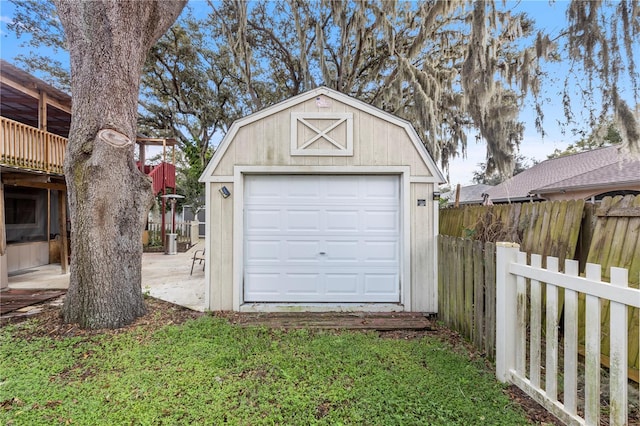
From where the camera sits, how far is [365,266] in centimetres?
487

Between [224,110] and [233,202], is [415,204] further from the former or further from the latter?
[224,110]

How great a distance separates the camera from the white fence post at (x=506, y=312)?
2.71m

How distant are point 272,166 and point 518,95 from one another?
818cm

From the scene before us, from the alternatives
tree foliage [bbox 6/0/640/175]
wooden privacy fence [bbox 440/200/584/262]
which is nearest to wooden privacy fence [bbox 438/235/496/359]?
wooden privacy fence [bbox 440/200/584/262]

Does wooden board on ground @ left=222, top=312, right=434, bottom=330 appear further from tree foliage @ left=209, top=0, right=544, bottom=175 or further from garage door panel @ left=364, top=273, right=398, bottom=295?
tree foliage @ left=209, top=0, right=544, bottom=175

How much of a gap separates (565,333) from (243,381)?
2602 mm

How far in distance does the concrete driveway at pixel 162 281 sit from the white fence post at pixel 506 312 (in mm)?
4005

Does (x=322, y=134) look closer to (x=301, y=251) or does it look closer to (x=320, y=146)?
(x=320, y=146)

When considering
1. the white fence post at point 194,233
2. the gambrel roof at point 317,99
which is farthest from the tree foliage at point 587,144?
the white fence post at point 194,233

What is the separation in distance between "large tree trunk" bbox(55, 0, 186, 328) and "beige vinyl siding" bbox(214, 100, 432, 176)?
132 cm

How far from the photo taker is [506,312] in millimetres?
2723

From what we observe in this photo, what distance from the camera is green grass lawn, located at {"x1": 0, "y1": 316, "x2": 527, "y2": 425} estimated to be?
7.54 feet

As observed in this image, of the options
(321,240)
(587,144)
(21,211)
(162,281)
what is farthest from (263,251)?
(587,144)

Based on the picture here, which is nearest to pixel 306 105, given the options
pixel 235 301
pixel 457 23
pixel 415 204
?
pixel 415 204
